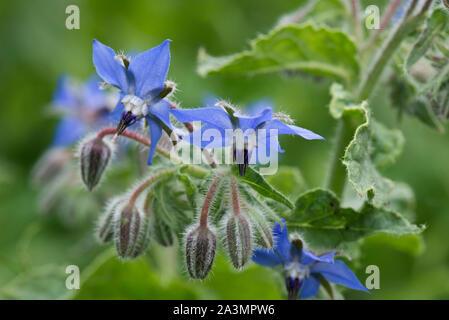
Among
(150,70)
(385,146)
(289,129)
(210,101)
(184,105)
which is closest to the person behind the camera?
(289,129)

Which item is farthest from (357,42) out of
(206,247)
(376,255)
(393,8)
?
(376,255)

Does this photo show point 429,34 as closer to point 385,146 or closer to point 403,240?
point 385,146

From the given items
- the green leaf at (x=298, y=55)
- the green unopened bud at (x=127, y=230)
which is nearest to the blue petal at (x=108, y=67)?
the green unopened bud at (x=127, y=230)

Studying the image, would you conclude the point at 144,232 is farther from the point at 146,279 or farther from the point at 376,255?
the point at 376,255

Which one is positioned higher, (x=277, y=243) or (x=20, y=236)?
(x=20, y=236)

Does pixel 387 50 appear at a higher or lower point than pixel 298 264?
higher

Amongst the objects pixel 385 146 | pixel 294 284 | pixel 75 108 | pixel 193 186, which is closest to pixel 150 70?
pixel 193 186

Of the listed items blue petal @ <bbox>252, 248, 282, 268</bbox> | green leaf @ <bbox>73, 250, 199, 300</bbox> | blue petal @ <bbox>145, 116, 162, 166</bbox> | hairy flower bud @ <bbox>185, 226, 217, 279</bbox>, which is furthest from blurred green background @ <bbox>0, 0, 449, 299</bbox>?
blue petal @ <bbox>145, 116, 162, 166</bbox>
